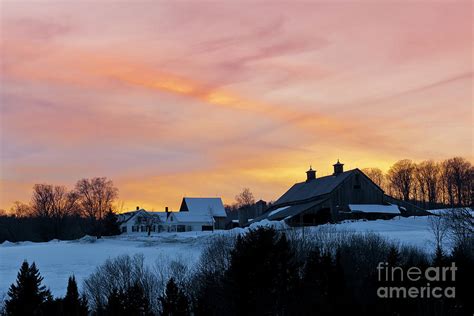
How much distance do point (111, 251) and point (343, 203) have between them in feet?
95.0

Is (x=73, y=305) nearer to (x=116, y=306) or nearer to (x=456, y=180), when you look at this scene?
(x=116, y=306)

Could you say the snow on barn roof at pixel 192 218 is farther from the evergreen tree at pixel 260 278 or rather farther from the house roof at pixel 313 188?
the evergreen tree at pixel 260 278

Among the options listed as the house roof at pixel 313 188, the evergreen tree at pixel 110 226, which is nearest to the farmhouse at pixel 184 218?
the evergreen tree at pixel 110 226

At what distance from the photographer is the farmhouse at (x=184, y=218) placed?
120 m

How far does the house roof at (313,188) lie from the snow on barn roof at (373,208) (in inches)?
141

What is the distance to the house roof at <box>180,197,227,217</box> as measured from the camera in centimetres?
12481

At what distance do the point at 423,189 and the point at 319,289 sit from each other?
115592mm

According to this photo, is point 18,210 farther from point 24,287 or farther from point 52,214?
point 24,287

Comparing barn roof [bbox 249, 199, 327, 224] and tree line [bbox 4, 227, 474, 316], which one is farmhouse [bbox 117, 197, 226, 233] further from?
tree line [bbox 4, 227, 474, 316]

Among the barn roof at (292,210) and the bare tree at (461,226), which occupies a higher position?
the barn roof at (292,210)

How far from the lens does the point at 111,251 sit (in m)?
65.1

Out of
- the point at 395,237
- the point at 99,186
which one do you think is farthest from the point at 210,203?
the point at 395,237

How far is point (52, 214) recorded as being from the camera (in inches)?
5113

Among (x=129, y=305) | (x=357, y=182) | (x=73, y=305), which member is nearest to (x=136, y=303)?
(x=129, y=305)
